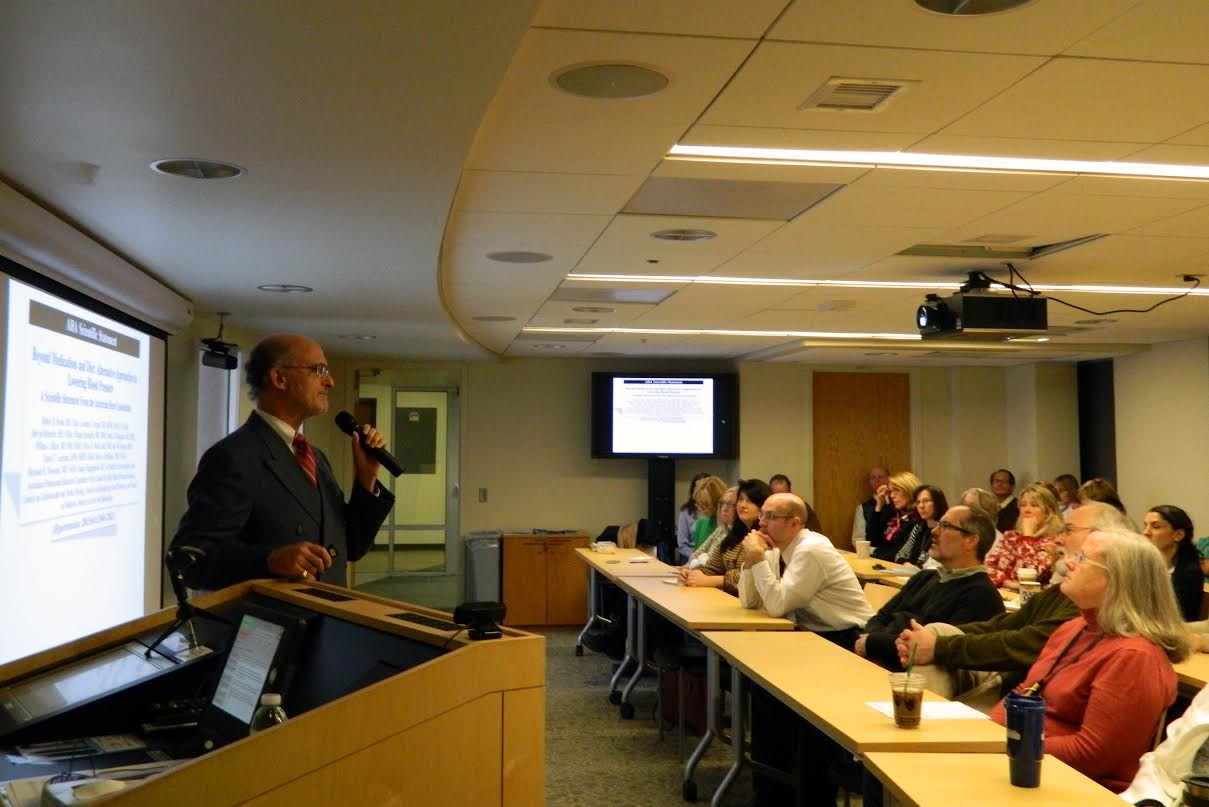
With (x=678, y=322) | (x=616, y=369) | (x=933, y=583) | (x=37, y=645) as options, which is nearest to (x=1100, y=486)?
(x=678, y=322)

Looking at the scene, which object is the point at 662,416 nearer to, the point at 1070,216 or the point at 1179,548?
the point at 1179,548

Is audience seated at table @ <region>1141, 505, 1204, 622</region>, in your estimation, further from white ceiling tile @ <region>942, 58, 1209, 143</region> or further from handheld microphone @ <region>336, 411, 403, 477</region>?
handheld microphone @ <region>336, 411, 403, 477</region>

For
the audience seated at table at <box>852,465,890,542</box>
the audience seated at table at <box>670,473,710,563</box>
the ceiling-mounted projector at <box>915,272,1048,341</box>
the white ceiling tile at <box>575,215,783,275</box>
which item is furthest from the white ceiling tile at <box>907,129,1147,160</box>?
the audience seated at table at <box>852,465,890,542</box>

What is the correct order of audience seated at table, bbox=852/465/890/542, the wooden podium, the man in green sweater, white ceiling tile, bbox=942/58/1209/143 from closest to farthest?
the wooden podium < white ceiling tile, bbox=942/58/1209/143 < the man in green sweater < audience seated at table, bbox=852/465/890/542

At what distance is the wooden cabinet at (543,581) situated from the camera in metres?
11.0

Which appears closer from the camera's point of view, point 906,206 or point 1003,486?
point 906,206

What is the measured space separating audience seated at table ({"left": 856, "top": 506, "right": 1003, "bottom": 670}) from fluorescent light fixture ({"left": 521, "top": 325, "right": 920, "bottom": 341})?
190 inches

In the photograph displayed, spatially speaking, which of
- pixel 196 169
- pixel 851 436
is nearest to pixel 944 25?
pixel 196 169

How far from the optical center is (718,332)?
9609 mm

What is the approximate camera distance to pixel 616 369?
12.2 m

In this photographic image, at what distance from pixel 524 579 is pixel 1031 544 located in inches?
212

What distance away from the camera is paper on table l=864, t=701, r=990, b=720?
3.12 m

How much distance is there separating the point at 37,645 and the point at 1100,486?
280 inches

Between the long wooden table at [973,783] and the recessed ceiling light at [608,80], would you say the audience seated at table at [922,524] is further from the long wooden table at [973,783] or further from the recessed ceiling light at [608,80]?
the recessed ceiling light at [608,80]
